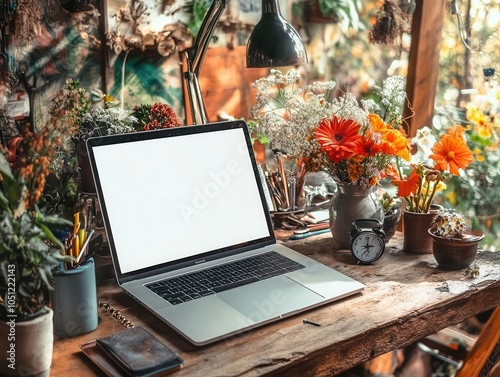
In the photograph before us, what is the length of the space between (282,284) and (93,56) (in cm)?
149

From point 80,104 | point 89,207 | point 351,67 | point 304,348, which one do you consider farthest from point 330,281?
point 351,67

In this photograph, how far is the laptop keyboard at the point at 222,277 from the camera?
132 cm

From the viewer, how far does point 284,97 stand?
1.78 metres

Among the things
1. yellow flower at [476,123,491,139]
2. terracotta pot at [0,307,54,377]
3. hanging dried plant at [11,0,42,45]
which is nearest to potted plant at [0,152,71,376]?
terracotta pot at [0,307,54,377]

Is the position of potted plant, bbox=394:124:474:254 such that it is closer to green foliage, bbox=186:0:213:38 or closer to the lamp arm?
the lamp arm

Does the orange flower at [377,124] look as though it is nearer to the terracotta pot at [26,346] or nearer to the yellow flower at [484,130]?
the terracotta pot at [26,346]

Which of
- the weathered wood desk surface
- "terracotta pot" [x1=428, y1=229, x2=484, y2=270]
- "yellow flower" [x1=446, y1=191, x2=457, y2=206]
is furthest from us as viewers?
→ "yellow flower" [x1=446, y1=191, x2=457, y2=206]

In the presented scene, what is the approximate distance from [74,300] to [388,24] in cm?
203

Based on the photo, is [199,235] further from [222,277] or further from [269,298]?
[269,298]

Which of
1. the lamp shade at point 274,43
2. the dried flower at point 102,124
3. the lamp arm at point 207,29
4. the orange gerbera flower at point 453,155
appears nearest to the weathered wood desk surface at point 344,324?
the orange gerbera flower at point 453,155

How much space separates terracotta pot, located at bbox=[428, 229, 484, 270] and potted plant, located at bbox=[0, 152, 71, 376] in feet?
2.97

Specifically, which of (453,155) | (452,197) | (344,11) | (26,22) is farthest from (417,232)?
(344,11)

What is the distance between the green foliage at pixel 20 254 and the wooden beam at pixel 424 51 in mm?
1747

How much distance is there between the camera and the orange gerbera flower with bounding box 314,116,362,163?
1.54 meters
